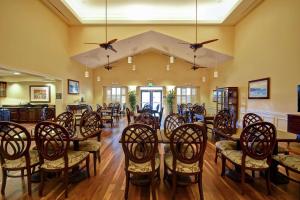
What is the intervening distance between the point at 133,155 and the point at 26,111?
8808mm

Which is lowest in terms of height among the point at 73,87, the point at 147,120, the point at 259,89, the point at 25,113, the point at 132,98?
the point at 25,113

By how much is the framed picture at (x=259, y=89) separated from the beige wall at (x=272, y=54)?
0.49 feet

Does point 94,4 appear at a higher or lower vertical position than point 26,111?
higher

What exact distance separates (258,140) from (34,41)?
20.4 feet

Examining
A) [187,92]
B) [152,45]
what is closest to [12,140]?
[152,45]

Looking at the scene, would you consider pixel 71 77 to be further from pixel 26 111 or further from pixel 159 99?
pixel 159 99

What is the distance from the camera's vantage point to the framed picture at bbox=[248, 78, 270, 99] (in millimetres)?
5411

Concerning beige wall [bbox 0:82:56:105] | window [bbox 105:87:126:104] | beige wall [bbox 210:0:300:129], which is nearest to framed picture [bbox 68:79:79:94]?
beige wall [bbox 0:82:56:105]

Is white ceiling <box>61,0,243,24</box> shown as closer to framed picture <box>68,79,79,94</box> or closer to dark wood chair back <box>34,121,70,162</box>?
framed picture <box>68,79,79,94</box>

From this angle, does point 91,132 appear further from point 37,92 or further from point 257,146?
point 37,92

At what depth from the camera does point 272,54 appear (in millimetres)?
5148

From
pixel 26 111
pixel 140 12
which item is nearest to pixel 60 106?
pixel 26 111

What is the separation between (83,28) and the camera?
7336 millimetres

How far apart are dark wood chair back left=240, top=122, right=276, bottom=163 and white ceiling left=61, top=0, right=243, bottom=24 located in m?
5.20
